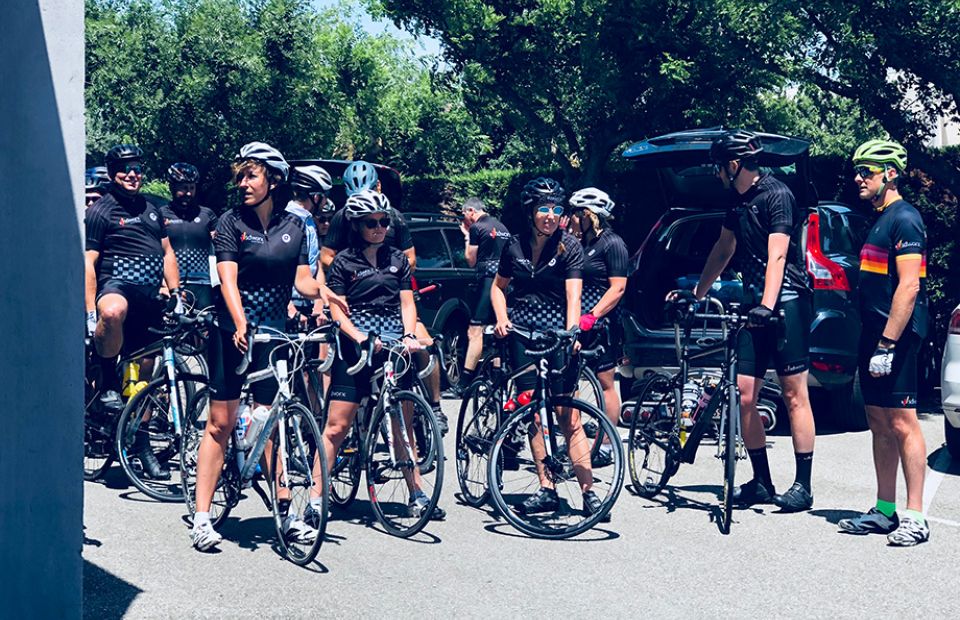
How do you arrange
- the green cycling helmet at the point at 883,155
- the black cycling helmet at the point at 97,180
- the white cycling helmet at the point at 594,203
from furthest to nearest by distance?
the black cycling helmet at the point at 97,180, the white cycling helmet at the point at 594,203, the green cycling helmet at the point at 883,155

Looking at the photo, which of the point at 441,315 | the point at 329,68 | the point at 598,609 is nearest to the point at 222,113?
the point at 329,68

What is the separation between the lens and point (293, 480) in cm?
644

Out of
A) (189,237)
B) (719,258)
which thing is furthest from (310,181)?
(719,258)

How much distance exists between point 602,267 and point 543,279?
1.36 meters

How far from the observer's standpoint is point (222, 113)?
2744 cm

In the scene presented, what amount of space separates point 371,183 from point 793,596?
13.9 ft

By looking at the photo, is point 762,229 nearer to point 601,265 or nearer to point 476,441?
point 601,265

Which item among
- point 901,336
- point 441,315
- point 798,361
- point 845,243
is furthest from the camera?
point 441,315

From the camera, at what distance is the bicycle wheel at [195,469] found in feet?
22.2

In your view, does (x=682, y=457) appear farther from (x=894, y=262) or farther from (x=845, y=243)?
(x=845, y=243)

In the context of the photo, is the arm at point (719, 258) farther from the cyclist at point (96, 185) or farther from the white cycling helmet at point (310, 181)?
the cyclist at point (96, 185)

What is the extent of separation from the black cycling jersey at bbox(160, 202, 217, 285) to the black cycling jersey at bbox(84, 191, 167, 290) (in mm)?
1991

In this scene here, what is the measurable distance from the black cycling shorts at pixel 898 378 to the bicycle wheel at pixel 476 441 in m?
2.19

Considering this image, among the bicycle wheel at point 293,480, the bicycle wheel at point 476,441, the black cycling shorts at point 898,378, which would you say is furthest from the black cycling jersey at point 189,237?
the black cycling shorts at point 898,378
